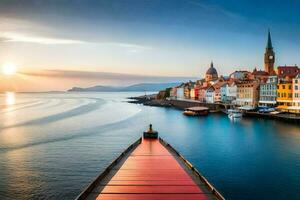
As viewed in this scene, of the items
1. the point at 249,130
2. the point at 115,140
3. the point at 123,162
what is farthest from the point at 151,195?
the point at 249,130

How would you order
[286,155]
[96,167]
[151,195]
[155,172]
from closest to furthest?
1. [151,195]
2. [155,172]
3. [96,167]
4. [286,155]

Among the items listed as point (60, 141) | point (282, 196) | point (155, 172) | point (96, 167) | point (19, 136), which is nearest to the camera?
point (155, 172)

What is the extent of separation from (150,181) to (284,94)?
100 m

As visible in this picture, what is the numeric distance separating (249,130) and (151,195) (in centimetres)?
6082

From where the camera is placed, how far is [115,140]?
6412 centimetres

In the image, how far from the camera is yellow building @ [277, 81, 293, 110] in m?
115

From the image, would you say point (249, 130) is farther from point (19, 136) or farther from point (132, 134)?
point (19, 136)

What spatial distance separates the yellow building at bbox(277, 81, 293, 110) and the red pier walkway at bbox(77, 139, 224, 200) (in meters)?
86.1

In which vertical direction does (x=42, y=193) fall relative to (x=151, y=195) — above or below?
below

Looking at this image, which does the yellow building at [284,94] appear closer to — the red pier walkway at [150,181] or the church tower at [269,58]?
the church tower at [269,58]

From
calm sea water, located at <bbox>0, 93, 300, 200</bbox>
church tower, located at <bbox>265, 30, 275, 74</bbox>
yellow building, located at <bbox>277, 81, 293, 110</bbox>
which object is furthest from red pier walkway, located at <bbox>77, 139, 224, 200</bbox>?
church tower, located at <bbox>265, 30, 275, 74</bbox>

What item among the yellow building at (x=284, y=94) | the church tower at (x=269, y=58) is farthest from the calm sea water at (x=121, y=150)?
the church tower at (x=269, y=58)

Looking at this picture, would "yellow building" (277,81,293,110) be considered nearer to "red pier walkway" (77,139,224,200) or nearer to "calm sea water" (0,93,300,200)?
"calm sea water" (0,93,300,200)

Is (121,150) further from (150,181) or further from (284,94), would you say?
(284,94)
